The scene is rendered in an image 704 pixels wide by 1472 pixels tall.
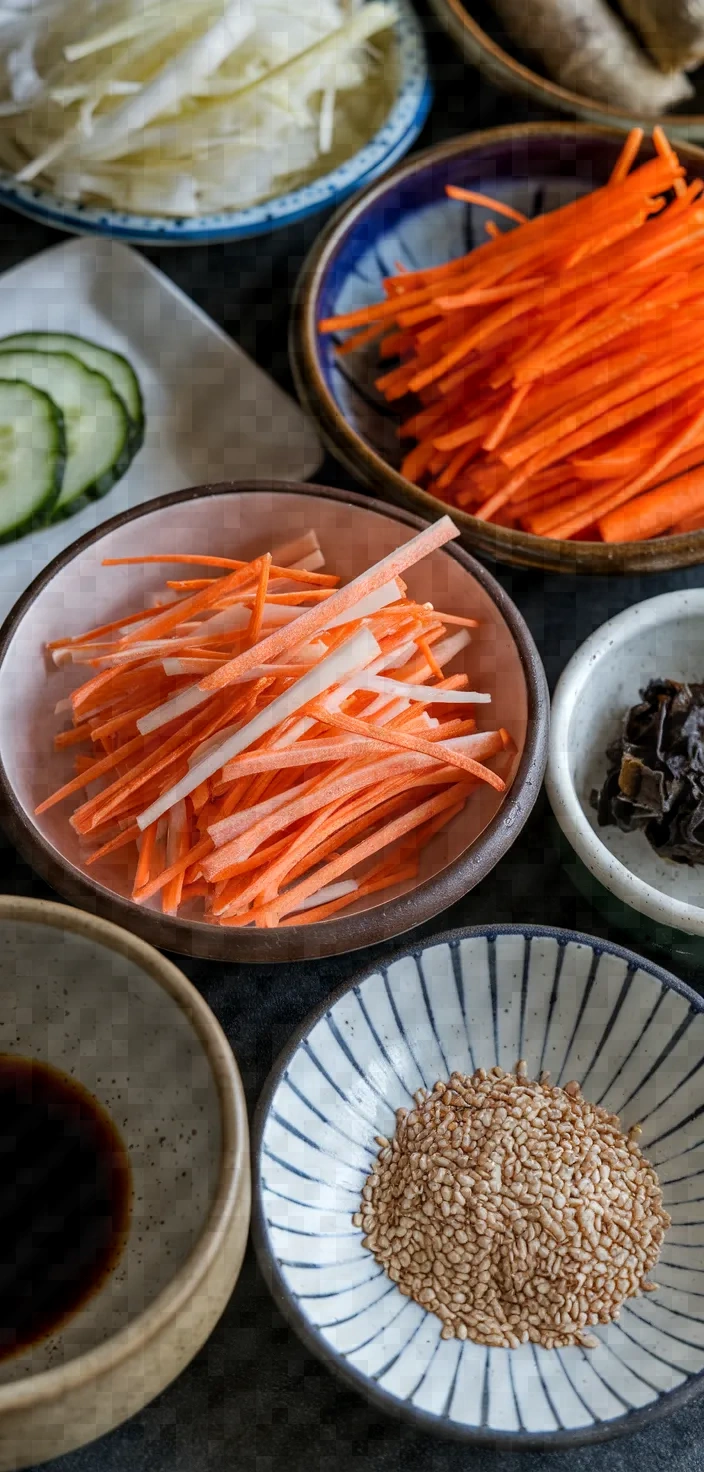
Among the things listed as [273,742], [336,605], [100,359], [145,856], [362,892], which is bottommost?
[362,892]

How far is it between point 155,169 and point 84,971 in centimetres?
146

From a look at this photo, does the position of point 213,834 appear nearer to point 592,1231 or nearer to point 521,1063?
point 521,1063

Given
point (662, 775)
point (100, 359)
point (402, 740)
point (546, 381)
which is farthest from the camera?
point (100, 359)

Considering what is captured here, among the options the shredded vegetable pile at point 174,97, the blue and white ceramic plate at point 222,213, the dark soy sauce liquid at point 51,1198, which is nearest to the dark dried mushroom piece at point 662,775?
the dark soy sauce liquid at point 51,1198

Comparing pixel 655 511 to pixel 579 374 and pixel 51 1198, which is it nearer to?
pixel 579 374

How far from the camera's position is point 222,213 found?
6.71ft

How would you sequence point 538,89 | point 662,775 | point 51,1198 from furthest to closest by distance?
point 538,89 → point 662,775 → point 51,1198

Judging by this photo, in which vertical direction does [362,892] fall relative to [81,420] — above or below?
below

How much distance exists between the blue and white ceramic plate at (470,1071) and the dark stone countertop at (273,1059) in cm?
13

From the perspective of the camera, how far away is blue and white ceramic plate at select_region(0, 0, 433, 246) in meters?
2.00

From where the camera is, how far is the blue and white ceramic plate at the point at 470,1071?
121cm

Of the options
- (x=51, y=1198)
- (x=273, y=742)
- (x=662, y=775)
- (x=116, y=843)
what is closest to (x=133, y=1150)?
(x=51, y=1198)

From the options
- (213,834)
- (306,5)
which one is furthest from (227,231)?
(213,834)

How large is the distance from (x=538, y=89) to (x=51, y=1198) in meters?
1.98
